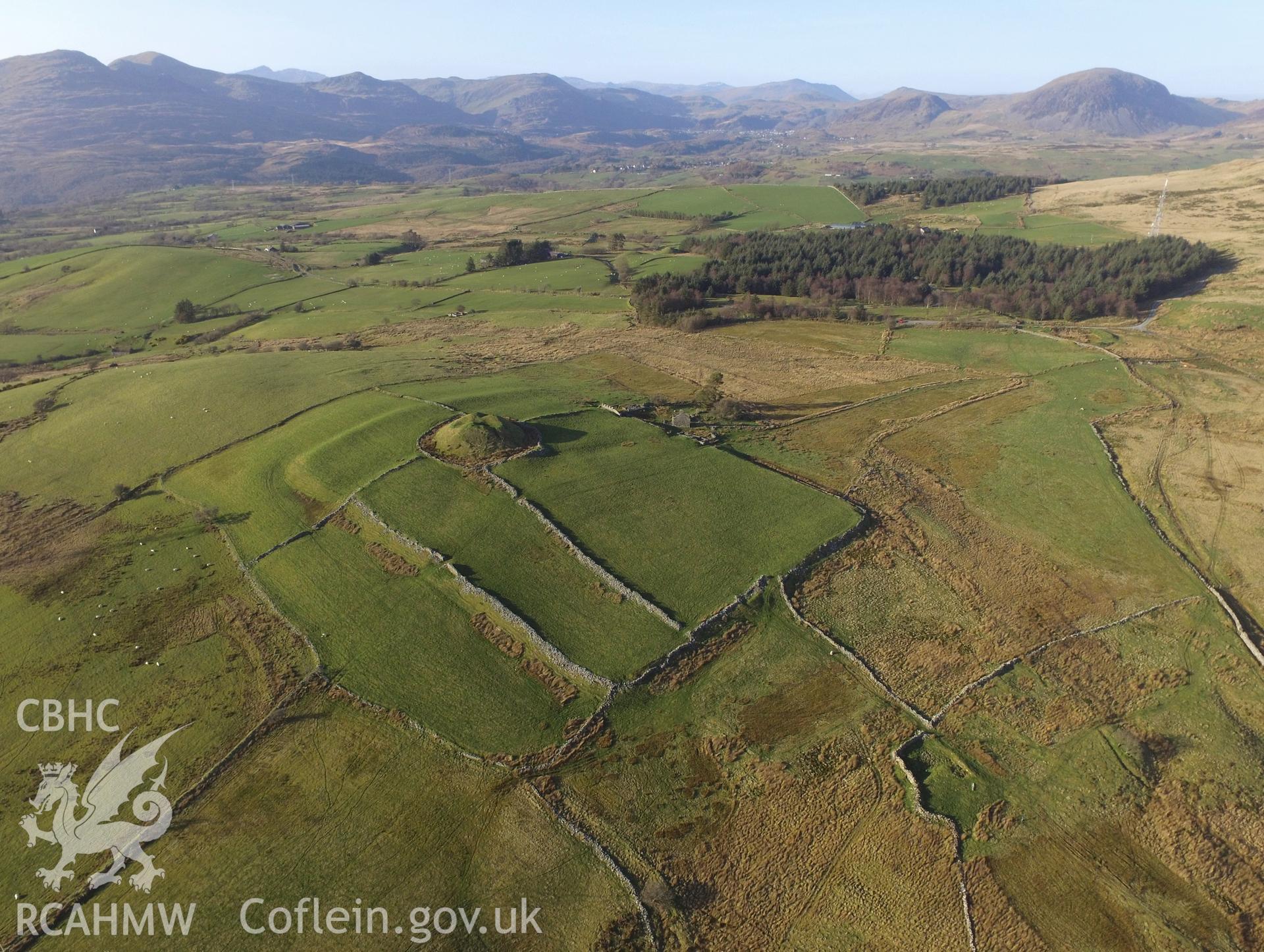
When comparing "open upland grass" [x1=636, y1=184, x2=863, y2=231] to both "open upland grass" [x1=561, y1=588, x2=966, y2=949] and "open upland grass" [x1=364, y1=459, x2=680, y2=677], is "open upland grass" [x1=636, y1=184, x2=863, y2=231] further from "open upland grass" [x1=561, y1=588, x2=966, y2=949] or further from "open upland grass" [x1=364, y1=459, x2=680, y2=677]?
"open upland grass" [x1=561, y1=588, x2=966, y2=949]

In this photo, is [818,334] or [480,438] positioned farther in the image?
[818,334]

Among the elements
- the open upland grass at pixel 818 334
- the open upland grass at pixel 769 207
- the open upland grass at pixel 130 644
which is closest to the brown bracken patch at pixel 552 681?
the open upland grass at pixel 130 644

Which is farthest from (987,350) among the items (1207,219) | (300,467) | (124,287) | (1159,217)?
(124,287)

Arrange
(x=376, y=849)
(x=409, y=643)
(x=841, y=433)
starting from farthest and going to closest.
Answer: (x=841, y=433) < (x=409, y=643) < (x=376, y=849)

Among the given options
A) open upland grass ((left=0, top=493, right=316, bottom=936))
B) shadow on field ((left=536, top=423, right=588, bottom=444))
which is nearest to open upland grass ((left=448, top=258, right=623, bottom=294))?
shadow on field ((left=536, top=423, right=588, bottom=444))

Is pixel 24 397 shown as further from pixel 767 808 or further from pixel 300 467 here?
pixel 767 808
